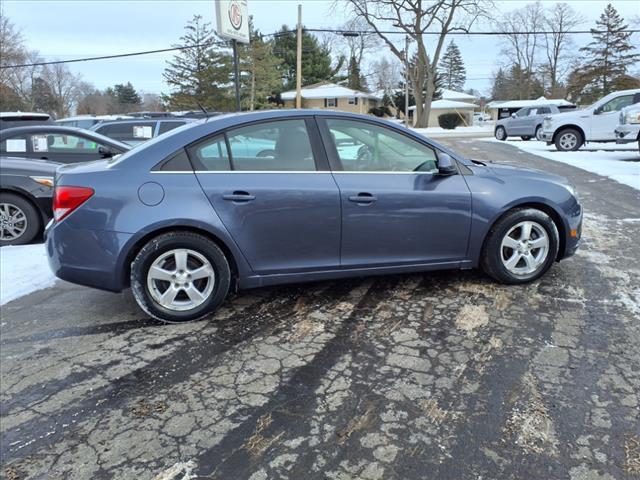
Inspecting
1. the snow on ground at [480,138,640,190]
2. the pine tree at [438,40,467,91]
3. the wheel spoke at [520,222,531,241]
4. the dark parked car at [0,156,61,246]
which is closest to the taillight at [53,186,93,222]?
the dark parked car at [0,156,61,246]

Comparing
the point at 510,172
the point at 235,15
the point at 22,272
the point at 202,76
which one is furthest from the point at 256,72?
the point at 510,172

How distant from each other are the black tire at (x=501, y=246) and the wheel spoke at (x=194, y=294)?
2.37 meters

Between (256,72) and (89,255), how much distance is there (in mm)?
36435

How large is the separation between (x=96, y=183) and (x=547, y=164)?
1275 cm

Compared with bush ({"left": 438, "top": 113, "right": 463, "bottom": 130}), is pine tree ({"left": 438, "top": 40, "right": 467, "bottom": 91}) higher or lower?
higher

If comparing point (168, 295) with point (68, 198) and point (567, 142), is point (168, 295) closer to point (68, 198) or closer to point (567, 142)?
point (68, 198)

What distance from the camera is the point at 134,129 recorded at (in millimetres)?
11258

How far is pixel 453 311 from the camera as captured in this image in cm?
→ 370

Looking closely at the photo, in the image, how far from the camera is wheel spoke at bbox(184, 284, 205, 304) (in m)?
3.63

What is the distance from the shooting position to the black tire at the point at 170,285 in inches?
138

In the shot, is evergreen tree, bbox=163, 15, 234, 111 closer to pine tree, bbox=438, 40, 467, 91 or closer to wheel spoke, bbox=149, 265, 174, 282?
wheel spoke, bbox=149, 265, 174, 282

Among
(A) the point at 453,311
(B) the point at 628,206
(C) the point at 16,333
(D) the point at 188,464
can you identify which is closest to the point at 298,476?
(D) the point at 188,464

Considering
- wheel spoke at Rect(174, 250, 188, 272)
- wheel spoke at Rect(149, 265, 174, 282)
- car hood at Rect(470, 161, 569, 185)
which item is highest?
car hood at Rect(470, 161, 569, 185)

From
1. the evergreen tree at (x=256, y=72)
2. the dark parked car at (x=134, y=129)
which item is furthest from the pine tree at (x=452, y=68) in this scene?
the dark parked car at (x=134, y=129)
